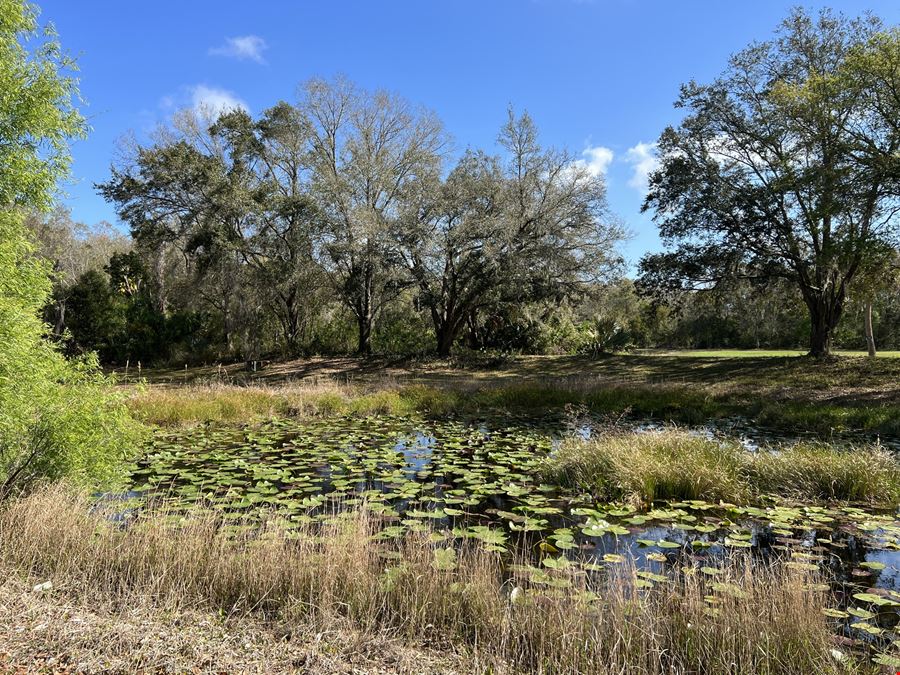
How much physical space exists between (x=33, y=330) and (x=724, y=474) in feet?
28.6

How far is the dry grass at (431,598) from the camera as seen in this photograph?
2971 millimetres

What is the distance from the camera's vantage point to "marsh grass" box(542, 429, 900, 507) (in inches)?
254

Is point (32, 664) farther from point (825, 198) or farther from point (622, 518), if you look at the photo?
point (825, 198)

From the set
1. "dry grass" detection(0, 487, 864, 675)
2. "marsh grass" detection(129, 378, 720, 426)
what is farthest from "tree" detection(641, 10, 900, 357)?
"dry grass" detection(0, 487, 864, 675)

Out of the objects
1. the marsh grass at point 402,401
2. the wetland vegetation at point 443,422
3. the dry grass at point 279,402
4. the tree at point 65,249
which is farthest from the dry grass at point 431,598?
the tree at point 65,249

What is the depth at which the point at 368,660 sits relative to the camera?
2898 mm

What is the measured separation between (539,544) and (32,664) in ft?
13.0

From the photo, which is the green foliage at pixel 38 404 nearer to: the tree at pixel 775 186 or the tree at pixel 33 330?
the tree at pixel 33 330

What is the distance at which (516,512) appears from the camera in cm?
614

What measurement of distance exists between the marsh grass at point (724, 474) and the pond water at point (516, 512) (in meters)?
0.36

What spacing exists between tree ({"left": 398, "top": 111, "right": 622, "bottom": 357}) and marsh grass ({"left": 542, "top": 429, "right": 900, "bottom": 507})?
649 inches

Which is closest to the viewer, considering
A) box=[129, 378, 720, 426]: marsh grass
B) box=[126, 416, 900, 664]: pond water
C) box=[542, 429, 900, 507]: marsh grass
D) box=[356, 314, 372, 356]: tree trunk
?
box=[126, 416, 900, 664]: pond water

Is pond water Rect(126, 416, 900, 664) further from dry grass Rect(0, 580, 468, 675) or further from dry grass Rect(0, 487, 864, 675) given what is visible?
dry grass Rect(0, 580, 468, 675)

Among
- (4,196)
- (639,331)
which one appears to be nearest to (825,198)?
(4,196)
